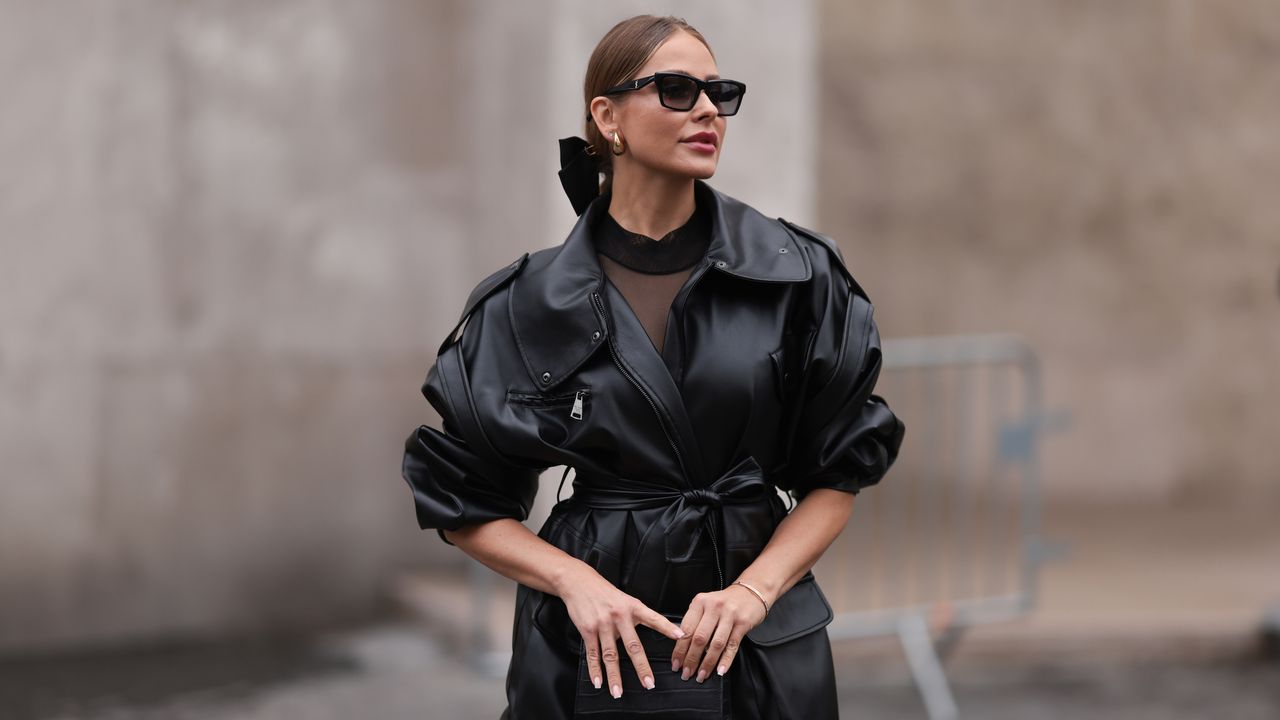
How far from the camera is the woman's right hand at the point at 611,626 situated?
2.16m

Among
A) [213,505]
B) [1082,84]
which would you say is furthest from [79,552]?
[1082,84]

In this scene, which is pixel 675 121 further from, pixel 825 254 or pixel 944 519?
pixel 944 519

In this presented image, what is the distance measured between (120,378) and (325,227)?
112 centimetres

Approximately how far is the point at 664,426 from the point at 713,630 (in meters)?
0.30

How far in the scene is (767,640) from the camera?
2.28 m

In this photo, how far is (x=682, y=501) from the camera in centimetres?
228

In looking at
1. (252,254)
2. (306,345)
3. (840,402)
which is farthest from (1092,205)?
(840,402)

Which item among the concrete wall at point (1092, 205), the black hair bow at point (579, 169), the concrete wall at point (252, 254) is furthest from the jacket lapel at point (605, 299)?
the concrete wall at point (1092, 205)

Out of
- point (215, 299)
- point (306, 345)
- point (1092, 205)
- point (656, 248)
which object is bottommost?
point (306, 345)

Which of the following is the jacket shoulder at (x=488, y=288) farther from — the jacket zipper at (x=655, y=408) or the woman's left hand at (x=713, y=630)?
the woman's left hand at (x=713, y=630)

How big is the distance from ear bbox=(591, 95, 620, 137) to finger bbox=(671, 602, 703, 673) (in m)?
0.75

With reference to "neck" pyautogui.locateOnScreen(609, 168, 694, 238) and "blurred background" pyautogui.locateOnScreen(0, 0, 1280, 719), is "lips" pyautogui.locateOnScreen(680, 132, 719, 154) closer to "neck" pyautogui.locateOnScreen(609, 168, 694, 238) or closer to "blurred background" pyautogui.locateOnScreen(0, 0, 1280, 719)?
"neck" pyautogui.locateOnScreen(609, 168, 694, 238)

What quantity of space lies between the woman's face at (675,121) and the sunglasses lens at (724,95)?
0.01 meters

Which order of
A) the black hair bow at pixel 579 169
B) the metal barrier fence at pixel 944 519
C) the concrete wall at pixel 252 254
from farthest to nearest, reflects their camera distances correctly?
the concrete wall at pixel 252 254 → the metal barrier fence at pixel 944 519 → the black hair bow at pixel 579 169
